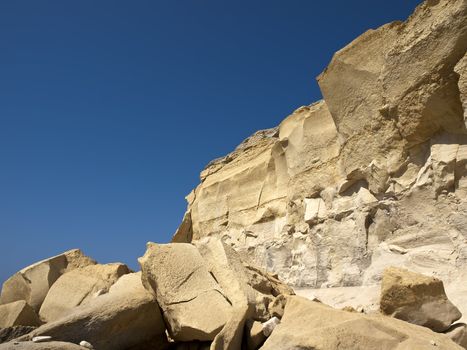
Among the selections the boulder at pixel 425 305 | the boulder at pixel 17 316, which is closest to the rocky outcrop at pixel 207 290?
the boulder at pixel 425 305

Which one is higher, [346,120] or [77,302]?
[346,120]

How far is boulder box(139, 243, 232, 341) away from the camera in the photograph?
15.2ft

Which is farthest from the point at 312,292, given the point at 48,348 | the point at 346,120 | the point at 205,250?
the point at 48,348

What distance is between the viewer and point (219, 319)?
4.59m

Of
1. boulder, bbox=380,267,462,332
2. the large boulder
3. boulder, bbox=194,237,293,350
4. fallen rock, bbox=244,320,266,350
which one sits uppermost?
the large boulder

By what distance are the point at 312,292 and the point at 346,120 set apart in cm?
294

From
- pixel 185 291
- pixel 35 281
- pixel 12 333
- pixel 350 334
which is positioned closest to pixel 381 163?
pixel 185 291

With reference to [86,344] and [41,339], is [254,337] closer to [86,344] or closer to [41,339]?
[86,344]

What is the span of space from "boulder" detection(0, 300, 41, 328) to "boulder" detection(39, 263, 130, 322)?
1.87 ft

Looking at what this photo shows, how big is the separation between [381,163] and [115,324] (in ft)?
14.7

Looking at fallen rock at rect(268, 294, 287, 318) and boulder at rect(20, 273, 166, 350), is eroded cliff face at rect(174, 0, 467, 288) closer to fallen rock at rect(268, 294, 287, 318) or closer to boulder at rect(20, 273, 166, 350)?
fallen rock at rect(268, 294, 287, 318)

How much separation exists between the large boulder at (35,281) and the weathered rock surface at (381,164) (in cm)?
432

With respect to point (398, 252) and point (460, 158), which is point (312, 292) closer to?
point (398, 252)

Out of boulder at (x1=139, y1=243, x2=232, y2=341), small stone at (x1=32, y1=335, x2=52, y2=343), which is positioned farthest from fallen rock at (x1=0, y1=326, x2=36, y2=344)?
boulder at (x1=139, y1=243, x2=232, y2=341)
